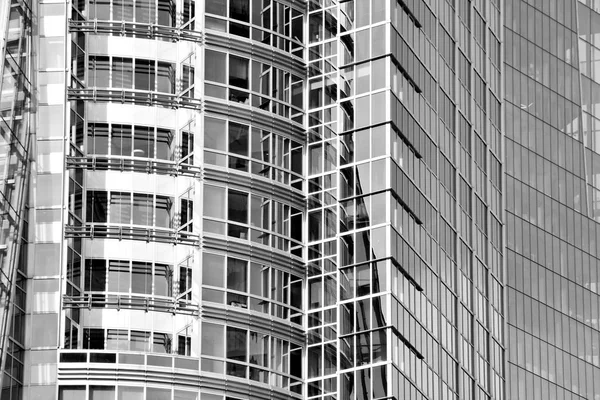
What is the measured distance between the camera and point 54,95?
96.6 meters

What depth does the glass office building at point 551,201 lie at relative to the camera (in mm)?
123688

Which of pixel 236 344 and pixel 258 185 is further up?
pixel 258 185

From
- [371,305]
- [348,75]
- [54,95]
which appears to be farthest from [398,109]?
[54,95]

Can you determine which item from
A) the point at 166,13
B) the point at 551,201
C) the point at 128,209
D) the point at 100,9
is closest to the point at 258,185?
the point at 128,209

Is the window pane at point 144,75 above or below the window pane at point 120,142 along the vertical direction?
above

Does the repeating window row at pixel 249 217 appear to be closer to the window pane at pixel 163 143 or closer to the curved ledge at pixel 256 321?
the window pane at pixel 163 143

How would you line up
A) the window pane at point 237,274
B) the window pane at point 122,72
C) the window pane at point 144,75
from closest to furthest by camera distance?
the window pane at point 237,274, the window pane at point 122,72, the window pane at point 144,75

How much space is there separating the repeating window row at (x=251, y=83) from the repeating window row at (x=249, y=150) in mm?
1370

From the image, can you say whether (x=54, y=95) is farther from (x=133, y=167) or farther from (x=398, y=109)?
(x=398, y=109)

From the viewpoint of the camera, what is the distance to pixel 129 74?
9856cm

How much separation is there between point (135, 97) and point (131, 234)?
6590 mm

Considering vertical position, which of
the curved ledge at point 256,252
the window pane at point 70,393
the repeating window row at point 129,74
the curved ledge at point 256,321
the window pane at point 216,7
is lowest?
the window pane at point 70,393

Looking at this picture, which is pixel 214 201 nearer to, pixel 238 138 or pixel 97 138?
pixel 238 138

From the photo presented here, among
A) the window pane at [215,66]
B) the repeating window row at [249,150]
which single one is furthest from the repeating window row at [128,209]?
the window pane at [215,66]
